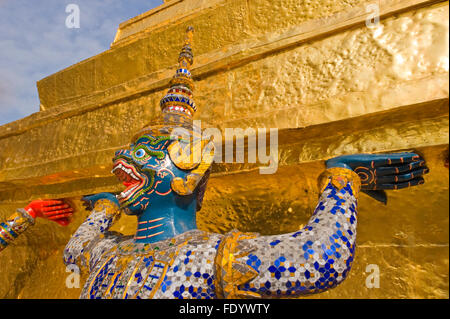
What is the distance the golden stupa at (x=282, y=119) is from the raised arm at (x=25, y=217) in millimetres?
178

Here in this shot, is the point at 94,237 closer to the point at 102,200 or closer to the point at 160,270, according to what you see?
the point at 102,200

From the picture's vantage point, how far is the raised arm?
7.95ft

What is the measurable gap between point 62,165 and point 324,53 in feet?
7.50

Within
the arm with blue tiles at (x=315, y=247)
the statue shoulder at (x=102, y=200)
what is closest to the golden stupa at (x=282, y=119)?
the arm with blue tiles at (x=315, y=247)

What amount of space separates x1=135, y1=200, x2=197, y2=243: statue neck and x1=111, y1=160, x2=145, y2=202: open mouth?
12 centimetres

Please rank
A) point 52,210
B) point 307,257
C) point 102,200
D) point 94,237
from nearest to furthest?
point 307,257, point 94,237, point 102,200, point 52,210

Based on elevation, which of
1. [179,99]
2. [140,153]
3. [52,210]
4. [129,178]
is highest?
[179,99]

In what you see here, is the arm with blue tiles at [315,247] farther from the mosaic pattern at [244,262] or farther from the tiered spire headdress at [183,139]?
the tiered spire headdress at [183,139]

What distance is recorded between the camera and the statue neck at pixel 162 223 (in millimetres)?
1696

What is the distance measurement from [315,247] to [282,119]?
3.00ft

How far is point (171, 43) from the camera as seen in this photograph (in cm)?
306

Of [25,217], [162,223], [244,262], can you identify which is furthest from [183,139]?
[25,217]

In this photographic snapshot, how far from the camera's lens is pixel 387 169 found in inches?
58.9
